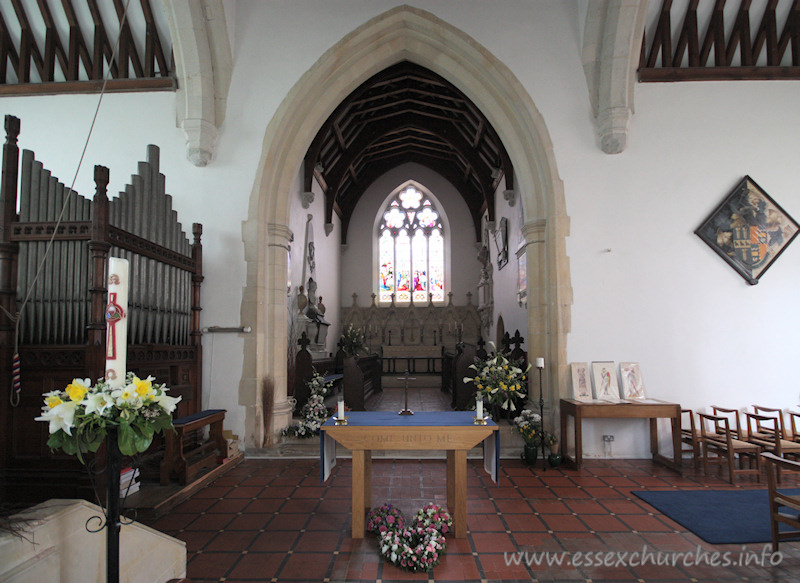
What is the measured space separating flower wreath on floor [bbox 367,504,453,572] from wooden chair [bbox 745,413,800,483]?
3.30m

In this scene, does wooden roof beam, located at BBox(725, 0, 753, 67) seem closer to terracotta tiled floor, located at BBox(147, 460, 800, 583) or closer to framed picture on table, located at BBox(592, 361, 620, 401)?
framed picture on table, located at BBox(592, 361, 620, 401)

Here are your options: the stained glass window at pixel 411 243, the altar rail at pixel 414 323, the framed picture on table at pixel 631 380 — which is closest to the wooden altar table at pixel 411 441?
the framed picture on table at pixel 631 380

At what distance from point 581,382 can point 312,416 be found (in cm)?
307

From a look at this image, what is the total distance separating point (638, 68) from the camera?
18.9 ft

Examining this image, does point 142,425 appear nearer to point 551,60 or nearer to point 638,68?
point 551,60

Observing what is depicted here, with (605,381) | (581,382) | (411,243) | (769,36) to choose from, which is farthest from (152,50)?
(411,243)

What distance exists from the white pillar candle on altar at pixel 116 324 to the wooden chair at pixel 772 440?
16.6 ft

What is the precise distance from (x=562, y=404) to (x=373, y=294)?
8624 mm

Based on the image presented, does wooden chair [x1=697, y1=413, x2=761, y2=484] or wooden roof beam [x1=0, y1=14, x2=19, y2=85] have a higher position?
wooden roof beam [x1=0, y1=14, x2=19, y2=85]

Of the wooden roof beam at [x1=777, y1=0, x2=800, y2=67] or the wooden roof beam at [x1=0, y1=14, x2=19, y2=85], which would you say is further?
the wooden roof beam at [x1=0, y1=14, x2=19, y2=85]

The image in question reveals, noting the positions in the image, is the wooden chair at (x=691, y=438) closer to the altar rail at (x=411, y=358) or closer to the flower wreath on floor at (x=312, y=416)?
the flower wreath on floor at (x=312, y=416)

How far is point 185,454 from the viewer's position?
4.42 meters

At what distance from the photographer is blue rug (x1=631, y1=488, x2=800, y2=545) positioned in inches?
129

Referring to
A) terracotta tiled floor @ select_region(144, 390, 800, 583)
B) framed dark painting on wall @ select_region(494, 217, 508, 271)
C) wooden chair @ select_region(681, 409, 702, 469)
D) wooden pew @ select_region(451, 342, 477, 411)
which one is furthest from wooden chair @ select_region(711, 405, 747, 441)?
framed dark painting on wall @ select_region(494, 217, 508, 271)
